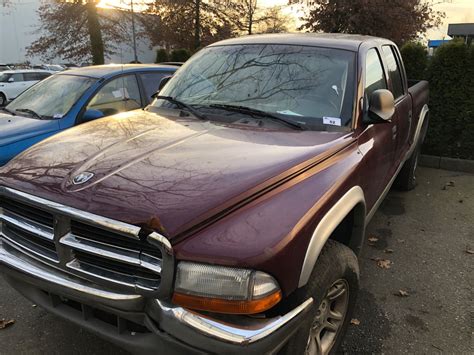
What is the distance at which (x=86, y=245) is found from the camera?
197 cm

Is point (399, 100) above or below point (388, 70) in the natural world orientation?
below

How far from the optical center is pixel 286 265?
72.3 inches

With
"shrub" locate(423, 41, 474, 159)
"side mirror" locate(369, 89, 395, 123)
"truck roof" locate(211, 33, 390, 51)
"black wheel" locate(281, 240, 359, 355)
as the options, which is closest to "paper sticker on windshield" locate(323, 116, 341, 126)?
"side mirror" locate(369, 89, 395, 123)

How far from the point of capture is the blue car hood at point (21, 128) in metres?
4.58

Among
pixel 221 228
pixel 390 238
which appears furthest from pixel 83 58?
pixel 221 228

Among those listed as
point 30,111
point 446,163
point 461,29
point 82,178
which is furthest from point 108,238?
point 461,29

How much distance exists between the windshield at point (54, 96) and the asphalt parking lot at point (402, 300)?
245 cm

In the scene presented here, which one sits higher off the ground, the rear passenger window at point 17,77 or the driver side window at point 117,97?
the driver side window at point 117,97

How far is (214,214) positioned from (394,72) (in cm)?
331

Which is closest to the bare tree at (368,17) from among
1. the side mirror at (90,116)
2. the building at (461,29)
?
the side mirror at (90,116)

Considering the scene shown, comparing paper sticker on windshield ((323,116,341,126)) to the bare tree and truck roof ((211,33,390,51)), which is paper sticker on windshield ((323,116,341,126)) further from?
the bare tree

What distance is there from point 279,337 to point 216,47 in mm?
2808

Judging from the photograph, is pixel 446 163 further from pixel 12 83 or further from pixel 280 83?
pixel 12 83

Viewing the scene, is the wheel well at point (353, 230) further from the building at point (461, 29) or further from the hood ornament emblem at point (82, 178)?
the building at point (461, 29)
